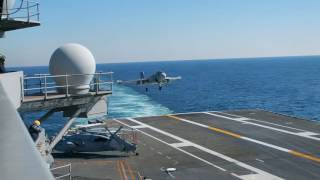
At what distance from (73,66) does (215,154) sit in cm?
1359

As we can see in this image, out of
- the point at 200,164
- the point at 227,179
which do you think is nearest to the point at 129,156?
the point at 200,164

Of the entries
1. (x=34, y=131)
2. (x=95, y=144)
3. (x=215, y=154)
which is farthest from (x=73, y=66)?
(x=215, y=154)

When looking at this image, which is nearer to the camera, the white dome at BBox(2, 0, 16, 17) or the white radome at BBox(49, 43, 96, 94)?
the white dome at BBox(2, 0, 16, 17)

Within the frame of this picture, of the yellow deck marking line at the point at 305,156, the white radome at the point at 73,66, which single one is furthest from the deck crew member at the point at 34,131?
the yellow deck marking line at the point at 305,156

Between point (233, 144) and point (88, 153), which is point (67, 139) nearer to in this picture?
point (88, 153)

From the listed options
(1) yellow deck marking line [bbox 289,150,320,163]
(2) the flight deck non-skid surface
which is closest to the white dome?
(2) the flight deck non-skid surface

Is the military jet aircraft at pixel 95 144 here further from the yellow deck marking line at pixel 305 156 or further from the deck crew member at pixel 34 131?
the deck crew member at pixel 34 131

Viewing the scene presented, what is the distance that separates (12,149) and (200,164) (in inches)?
940

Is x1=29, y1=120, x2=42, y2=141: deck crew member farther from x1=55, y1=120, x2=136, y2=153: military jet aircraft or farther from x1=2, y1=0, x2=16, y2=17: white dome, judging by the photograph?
x1=55, y1=120, x2=136, y2=153: military jet aircraft

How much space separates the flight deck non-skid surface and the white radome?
6463 millimetres

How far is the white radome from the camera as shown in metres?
20.4

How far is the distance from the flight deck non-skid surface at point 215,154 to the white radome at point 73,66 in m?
6.46

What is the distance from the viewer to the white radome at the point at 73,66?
20416 mm

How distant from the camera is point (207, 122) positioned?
143ft
